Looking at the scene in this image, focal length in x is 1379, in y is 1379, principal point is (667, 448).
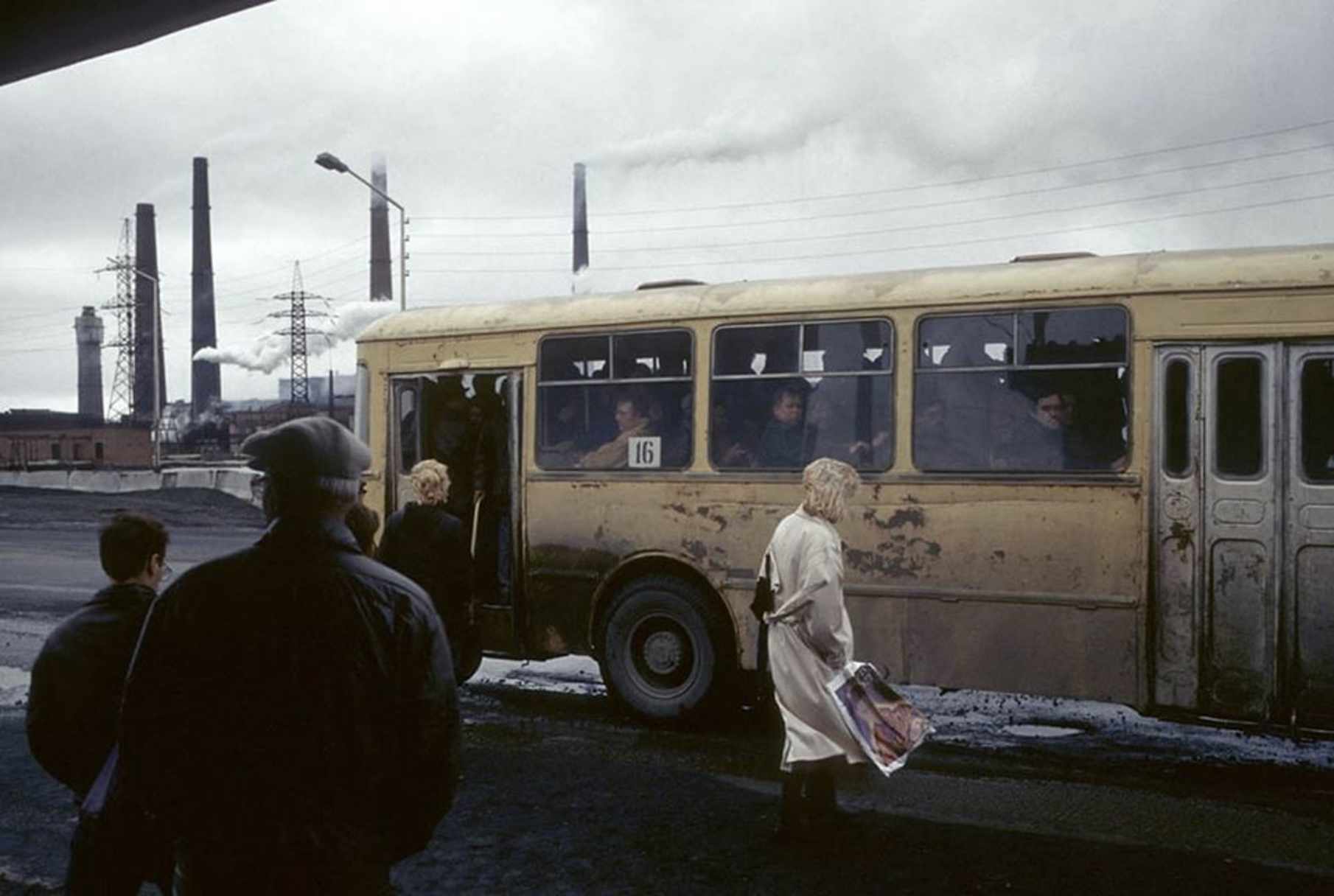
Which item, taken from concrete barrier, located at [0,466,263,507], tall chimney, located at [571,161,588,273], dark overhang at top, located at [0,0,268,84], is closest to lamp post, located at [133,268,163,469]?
concrete barrier, located at [0,466,263,507]

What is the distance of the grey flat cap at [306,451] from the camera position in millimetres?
2871

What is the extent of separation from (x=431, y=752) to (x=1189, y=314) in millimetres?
6581

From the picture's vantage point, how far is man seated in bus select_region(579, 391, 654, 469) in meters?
10.0

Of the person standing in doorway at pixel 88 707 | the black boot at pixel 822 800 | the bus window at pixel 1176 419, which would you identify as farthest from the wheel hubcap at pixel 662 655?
the person standing in doorway at pixel 88 707

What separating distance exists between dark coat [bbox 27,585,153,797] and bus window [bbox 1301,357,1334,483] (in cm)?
642

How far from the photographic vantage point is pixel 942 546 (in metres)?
8.78

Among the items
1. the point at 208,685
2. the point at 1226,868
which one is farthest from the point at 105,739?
the point at 1226,868

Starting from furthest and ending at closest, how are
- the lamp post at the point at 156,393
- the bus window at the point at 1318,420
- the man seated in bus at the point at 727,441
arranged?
the lamp post at the point at 156,393, the man seated in bus at the point at 727,441, the bus window at the point at 1318,420

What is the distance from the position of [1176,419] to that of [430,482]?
4593mm

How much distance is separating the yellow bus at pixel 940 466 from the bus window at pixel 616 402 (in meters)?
0.02

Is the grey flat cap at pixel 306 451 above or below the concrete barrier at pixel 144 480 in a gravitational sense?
above

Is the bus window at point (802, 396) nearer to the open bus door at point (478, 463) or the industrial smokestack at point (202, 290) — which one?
the open bus door at point (478, 463)

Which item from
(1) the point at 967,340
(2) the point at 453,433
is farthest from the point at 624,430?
(1) the point at 967,340

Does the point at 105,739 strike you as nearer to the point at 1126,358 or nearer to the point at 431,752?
the point at 431,752
